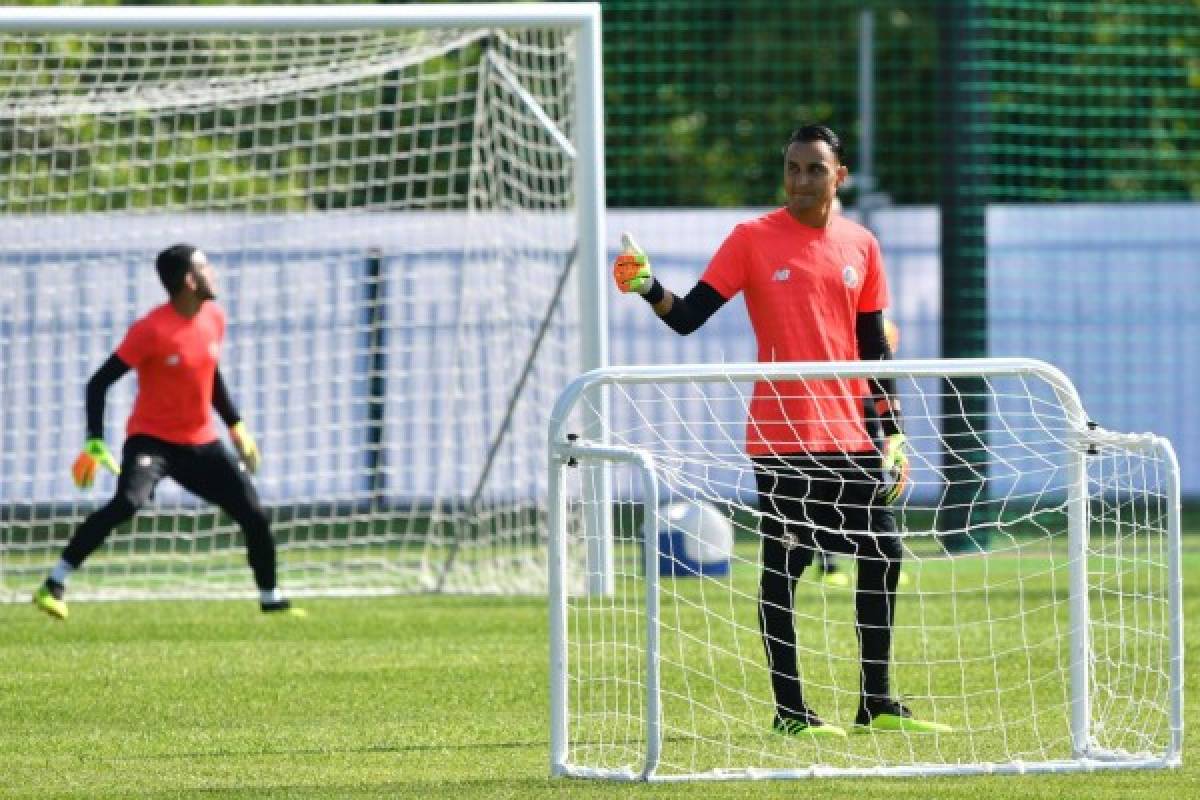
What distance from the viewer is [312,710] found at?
8578 millimetres

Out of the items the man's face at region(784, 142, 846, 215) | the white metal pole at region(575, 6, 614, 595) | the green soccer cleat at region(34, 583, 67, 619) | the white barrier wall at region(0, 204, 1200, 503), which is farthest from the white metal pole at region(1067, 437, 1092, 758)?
the white barrier wall at region(0, 204, 1200, 503)

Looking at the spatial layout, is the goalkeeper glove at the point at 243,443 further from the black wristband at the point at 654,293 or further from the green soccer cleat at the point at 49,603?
the black wristband at the point at 654,293

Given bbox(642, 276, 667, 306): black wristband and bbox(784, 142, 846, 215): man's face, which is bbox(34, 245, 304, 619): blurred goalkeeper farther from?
bbox(642, 276, 667, 306): black wristband

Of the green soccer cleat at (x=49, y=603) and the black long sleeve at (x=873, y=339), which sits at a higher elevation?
the black long sleeve at (x=873, y=339)

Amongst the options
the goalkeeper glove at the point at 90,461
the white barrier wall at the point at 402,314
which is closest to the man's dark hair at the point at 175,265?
the goalkeeper glove at the point at 90,461

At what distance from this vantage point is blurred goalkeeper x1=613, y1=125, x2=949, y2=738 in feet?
25.0

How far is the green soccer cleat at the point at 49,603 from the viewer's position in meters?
11.6

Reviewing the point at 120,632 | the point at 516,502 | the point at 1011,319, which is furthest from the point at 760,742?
the point at 1011,319

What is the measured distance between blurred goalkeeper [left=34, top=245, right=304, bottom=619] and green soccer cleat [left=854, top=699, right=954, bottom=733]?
458 cm

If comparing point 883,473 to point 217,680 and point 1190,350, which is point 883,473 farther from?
point 1190,350

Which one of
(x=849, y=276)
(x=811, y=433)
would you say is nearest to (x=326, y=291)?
(x=849, y=276)

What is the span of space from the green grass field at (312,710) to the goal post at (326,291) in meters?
1.64

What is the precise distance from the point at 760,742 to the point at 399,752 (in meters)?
1.11

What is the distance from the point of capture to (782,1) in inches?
1054
